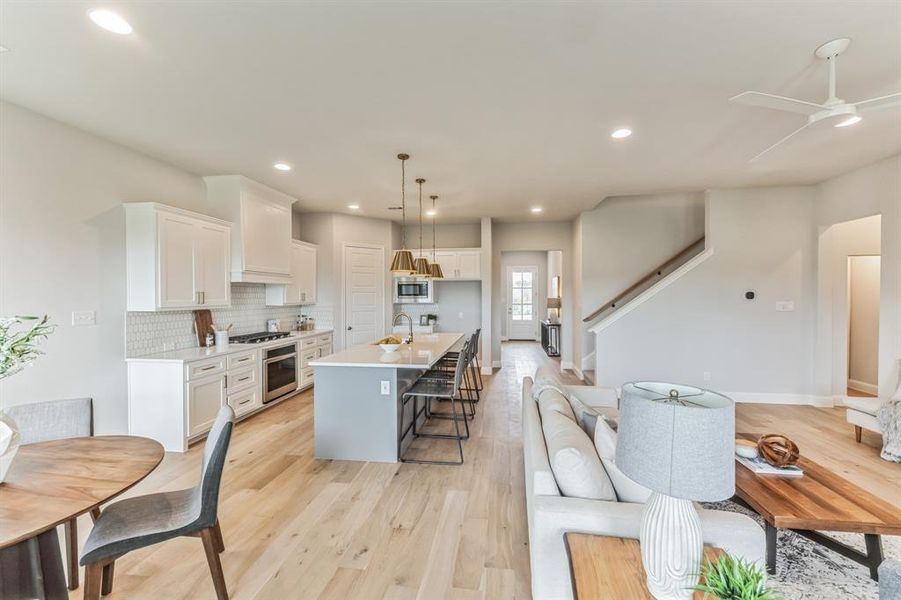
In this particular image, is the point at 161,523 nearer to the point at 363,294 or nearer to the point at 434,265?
the point at 434,265

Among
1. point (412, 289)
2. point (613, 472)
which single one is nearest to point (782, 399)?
point (613, 472)

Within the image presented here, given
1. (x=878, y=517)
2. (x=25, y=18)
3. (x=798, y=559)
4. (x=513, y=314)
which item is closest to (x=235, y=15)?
(x=25, y=18)

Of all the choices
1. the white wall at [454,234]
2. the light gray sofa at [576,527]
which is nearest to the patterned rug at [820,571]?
the light gray sofa at [576,527]

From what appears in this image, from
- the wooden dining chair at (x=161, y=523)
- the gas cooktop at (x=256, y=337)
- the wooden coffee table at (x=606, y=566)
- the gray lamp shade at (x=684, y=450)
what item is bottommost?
the wooden dining chair at (x=161, y=523)

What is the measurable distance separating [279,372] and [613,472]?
4420mm

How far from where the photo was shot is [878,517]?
5.62 ft

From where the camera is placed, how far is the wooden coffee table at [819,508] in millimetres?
1710

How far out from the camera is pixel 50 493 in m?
1.37

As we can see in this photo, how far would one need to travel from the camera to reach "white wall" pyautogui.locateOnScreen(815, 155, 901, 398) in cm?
391

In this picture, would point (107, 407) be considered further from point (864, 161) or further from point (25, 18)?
point (864, 161)

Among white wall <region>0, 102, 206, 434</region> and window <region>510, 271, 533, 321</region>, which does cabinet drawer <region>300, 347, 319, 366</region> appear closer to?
white wall <region>0, 102, 206, 434</region>

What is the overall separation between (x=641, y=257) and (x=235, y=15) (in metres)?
6.09

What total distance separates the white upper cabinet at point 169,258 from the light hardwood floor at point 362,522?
1486 mm

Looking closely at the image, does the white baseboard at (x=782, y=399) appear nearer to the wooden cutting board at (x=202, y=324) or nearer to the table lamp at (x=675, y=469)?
the table lamp at (x=675, y=469)
